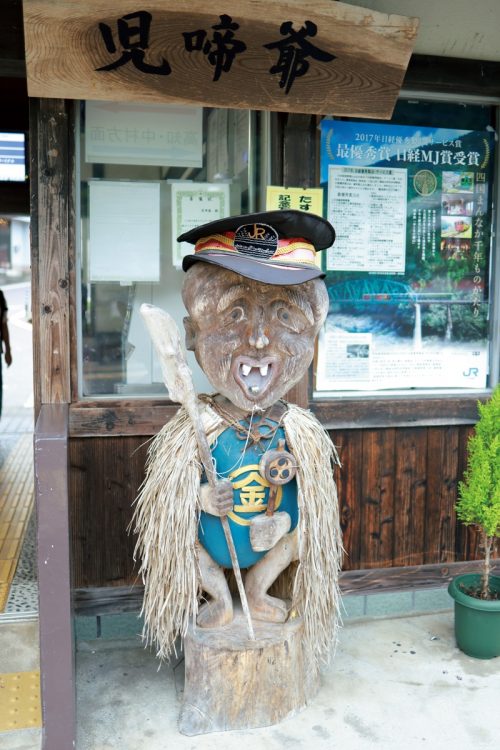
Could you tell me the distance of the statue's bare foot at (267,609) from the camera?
2.93 meters

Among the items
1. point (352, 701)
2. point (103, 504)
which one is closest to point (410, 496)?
point (352, 701)

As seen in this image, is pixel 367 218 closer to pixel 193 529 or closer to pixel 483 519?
pixel 483 519

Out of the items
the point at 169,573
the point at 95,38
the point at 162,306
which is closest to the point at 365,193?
the point at 162,306

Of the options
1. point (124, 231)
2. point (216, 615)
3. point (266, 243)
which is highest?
point (124, 231)

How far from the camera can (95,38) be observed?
280 cm

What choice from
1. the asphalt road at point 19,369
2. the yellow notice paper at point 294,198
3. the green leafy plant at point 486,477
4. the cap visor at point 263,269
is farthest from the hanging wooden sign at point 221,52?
the asphalt road at point 19,369

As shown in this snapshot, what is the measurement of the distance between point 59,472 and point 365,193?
7.23 feet

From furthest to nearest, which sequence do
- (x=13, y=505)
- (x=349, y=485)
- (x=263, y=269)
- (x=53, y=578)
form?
(x=13, y=505), (x=349, y=485), (x=263, y=269), (x=53, y=578)

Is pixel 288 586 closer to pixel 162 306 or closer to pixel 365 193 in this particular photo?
pixel 162 306

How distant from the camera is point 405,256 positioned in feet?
12.5

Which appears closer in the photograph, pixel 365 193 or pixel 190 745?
pixel 190 745

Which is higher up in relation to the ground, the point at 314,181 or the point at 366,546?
the point at 314,181

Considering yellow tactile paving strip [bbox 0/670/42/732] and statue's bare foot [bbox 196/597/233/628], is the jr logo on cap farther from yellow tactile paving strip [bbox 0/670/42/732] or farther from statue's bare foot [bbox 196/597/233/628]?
yellow tactile paving strip [bbox 0/670/42/732]

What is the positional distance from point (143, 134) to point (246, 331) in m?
1.35
